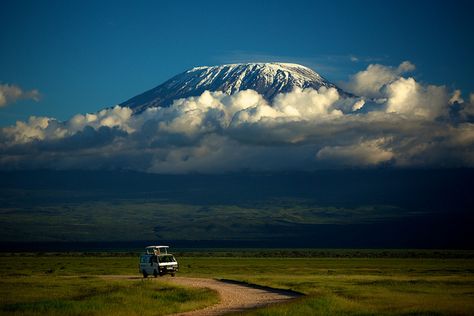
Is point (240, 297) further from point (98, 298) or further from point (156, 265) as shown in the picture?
point (156, 265)

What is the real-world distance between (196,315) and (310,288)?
19.5m

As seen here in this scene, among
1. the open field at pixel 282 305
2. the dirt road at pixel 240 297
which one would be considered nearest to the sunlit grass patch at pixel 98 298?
the open field at pixel 282 305

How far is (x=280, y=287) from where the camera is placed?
57.9 metres

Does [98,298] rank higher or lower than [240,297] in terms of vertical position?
lower

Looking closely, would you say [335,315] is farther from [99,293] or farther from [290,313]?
[99,293]

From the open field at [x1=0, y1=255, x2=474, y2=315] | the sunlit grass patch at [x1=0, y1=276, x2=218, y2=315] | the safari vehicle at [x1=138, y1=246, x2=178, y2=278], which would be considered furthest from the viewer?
the safari vehicle at [x1=138, y1=246, x2=178, y2=278]

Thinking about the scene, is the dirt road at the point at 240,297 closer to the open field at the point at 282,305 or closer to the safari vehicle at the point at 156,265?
the open field at the point at 282,305

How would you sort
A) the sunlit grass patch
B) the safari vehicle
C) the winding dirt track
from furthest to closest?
the safari vehicle
the sunlit grass patch
the winding dirt track

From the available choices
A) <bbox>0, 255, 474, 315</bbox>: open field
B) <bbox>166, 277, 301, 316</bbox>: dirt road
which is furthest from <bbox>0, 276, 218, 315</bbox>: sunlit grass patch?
<bbox>166, 277, 301, 316</bbox>: dirt road

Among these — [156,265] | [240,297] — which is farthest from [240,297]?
[156,265]

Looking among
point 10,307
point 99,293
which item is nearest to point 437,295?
point 99,293

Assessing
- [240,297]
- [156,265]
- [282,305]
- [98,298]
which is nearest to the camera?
[282,305]

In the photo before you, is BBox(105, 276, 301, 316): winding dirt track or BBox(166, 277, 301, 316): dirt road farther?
BBox(166, 277, 301, 316): dirt road

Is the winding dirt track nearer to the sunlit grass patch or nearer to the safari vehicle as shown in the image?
the sunlit grass patch
